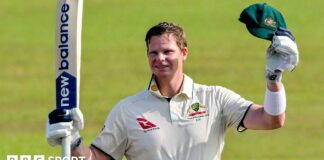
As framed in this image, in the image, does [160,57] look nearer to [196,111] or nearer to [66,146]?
[196,111]

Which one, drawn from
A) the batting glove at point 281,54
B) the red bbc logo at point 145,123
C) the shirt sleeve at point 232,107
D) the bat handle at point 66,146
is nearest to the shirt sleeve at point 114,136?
the red bbc logo at point 145,123

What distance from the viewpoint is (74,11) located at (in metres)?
10.4

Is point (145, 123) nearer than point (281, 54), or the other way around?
point (281, 54)

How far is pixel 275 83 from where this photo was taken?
10.3 metres

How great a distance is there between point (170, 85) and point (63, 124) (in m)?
1.06

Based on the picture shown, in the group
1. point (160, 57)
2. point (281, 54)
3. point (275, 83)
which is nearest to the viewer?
point (281, 54)

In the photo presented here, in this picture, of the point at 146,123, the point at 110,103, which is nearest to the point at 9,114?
the point at 110,103

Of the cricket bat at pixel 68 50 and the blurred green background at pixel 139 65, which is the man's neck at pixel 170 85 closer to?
the cricket bat at pixel 68 50

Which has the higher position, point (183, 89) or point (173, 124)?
point (183, 89)

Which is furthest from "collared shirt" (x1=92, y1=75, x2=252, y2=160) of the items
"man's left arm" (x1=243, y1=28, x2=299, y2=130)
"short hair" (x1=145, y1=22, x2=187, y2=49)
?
"short hair" (x1=145, y1=22, x2=187, y2=49)

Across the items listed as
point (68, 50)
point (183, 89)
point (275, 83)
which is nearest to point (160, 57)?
point (183, 89)

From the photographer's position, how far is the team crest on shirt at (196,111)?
10.8 meters

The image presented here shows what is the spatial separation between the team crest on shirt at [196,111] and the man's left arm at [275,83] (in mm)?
332

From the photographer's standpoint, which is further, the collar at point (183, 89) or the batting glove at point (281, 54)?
the collar at point (183, 89)
